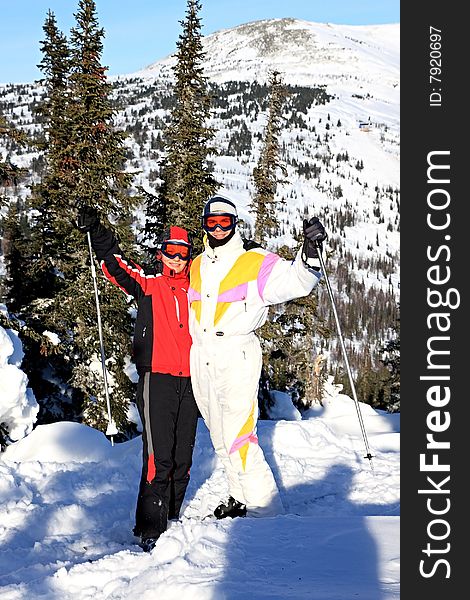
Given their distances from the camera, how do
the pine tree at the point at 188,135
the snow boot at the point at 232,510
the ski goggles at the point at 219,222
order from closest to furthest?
the ski goggles at the point at 219,222
the snow boot at the point at 232,510
the pine tree at the point at 188,135

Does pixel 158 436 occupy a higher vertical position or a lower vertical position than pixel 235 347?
lower

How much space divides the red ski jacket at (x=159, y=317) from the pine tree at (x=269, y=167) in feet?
51.8

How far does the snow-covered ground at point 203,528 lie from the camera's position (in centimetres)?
311

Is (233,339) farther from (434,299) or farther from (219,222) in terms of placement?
(434,299)

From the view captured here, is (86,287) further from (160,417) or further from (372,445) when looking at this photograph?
(160,417)

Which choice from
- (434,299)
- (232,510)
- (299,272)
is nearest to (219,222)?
(299,272)

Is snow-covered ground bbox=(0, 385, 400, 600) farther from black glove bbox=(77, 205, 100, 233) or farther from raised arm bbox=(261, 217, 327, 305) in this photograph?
black glove bbox=(77, 205, 100, 233)

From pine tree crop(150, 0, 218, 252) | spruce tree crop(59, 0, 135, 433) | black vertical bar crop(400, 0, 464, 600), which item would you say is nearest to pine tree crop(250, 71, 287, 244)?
pine tree crop(150, 0, 218, 252)

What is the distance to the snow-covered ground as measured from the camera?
3113mm

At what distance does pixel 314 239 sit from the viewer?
13.7ft

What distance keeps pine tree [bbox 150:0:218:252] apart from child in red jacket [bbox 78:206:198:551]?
461 inches

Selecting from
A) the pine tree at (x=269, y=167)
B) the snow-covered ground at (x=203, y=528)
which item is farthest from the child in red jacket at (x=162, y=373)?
the pine tree at (x=269, y=167)

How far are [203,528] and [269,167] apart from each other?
18.4m

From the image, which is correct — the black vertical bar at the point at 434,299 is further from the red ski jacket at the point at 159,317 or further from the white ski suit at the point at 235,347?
the red ski jacket at the point at 159,317
